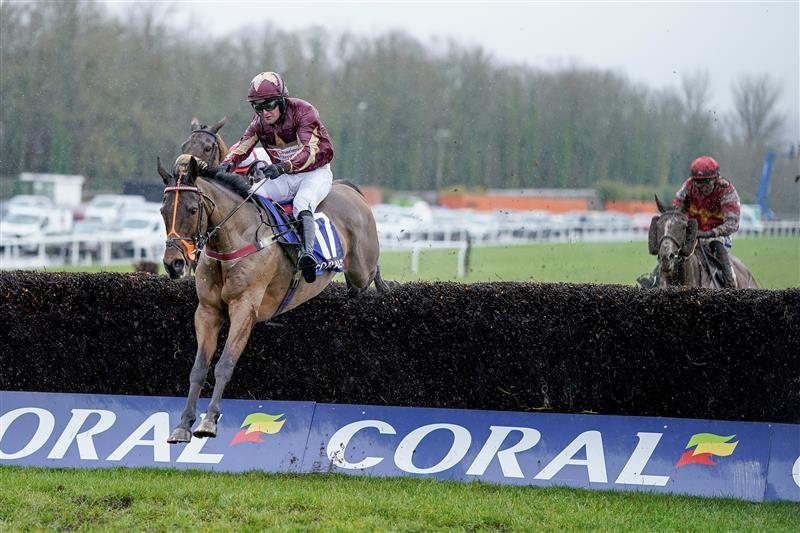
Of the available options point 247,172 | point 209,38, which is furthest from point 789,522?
point 209,38

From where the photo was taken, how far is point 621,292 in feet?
21.5

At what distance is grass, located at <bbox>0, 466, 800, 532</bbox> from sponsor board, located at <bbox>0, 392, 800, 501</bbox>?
0.19 metres

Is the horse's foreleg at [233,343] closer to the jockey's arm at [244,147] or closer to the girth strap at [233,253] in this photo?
the girth strap at [233,253]

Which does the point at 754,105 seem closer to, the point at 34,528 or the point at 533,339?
the point at 533,339

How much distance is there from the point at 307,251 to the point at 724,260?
4.34 metres

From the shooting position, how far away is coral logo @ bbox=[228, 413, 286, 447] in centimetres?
639

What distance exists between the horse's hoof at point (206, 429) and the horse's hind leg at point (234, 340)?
11cm

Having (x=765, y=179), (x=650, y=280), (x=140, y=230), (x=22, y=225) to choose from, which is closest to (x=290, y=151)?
(x=650, y=280)

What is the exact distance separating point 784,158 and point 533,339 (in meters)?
10.8

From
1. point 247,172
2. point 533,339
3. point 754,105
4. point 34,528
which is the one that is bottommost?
point 34,528

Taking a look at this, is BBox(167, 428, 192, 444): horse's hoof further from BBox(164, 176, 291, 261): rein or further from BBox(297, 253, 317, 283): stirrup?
BBox(297, 253, 317, 283): stirrup

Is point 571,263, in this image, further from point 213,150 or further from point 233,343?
point 233,343

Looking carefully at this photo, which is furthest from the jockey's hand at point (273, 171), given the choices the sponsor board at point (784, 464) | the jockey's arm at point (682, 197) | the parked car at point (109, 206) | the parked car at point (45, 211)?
the parked car at point (109, 206)

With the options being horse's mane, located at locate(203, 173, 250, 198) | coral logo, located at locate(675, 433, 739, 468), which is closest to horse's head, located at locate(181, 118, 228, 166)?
horse's mane, located at locate(203, 173, 250, 198)
